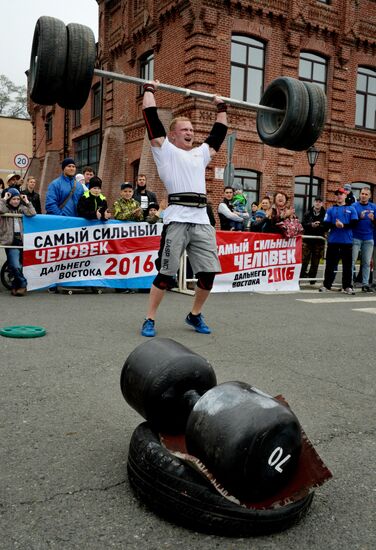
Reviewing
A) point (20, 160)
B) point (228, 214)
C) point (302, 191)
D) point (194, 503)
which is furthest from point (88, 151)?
point (194, 503)

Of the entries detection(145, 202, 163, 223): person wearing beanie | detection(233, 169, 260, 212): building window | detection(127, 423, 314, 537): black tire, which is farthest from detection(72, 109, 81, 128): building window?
detection(127, 423, 314, 537): black tire

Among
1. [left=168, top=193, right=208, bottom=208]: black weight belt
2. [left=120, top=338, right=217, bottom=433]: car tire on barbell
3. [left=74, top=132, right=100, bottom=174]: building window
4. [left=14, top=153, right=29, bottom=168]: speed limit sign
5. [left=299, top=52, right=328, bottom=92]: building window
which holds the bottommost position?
[left=120, top=338, right=217, bottom=433]: car tire on barbell

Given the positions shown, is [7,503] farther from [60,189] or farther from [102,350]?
[60,189]

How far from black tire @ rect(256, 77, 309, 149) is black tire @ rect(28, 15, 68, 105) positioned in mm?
2125

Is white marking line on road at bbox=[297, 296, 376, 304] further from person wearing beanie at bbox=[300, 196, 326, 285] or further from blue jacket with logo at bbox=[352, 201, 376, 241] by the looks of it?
person wearing beanie at bbox=[300, 196, 326, 285]

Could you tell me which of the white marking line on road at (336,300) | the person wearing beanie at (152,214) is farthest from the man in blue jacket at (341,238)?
the person wearing beanie at (152,214)

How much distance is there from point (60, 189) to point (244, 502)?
772 cm

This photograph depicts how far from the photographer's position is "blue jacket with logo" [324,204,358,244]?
10.3 m

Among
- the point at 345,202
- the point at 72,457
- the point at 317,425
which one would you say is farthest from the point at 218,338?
the point at 345,202

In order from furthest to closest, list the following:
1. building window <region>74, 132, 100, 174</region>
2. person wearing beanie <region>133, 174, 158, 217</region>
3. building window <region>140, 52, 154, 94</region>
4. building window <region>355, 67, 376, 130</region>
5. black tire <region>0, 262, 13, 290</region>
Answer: building window <region>74, 132, 100, 174</region>, building window <region>355, 67, 376, 130</region>, building window <region>140, 52, 154, 94</region>, person wearing beanie <region>133, 174, 158, 217</region>, black tire <region>0, 262, 13, 290</region>

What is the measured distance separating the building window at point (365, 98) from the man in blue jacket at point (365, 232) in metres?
13.2

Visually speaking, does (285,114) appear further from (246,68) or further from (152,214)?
(246,68)

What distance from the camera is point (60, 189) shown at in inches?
353

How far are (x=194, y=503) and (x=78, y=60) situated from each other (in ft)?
12.2
